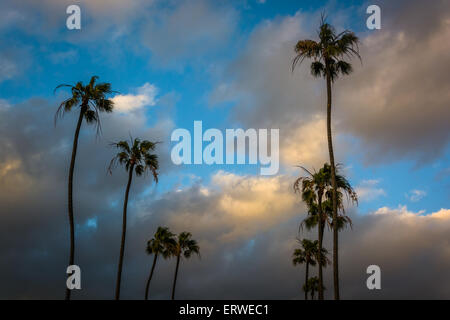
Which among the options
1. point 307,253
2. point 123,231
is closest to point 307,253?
point 307,253

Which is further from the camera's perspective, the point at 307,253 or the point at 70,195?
the point at 307,253

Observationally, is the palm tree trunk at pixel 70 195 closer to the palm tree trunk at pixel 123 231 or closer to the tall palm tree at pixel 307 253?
the palm tree trunk at pixel 123 231

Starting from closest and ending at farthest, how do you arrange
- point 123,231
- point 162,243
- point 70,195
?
point 70,195
point 123,231
point 162,243

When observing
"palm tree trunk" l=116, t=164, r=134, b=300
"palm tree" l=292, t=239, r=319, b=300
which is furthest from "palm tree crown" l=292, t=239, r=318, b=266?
"palm tree trunk" l=116, t=164, r=134, b=300

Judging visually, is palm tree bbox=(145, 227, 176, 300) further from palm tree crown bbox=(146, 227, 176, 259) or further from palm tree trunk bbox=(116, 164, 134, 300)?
palm tree trunk bbox=(116, 164, 134, 300)

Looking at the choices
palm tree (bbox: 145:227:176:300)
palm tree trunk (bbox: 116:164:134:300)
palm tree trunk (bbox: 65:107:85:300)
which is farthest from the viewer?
palm tree (bbox: 145:227:176:300)

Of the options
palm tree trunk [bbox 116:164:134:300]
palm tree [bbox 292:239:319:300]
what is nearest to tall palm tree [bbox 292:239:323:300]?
palm tree [bbox 292:239:319:300]

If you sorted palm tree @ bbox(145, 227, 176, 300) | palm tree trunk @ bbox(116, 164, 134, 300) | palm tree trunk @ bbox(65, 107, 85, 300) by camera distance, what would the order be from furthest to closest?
1. palm tree @ bbox(145, 227, 176, 300)
2. palm tree trunk @ bbox(116, 164, 134, 300)
3. palm tree trunk @ bbox(65, 107, 85, 300)

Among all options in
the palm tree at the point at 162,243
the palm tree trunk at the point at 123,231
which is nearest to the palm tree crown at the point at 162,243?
the palm tree at the point at 162,243

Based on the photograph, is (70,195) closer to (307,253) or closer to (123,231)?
(123,231)

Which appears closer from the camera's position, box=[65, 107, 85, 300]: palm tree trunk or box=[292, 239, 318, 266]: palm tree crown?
box=[65, 107, 85, 300]: palm tree trunk

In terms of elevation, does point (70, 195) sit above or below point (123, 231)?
above
